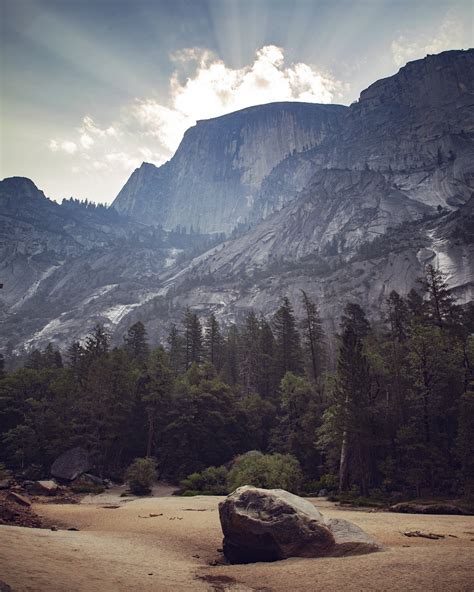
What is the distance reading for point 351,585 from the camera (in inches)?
341

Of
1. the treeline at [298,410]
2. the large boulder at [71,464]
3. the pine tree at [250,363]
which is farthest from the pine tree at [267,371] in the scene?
the large boulder at [71,464]

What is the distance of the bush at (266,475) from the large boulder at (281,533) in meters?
14.2

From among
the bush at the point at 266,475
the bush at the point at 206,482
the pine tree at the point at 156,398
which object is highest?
the pine tree at the point at 156,398

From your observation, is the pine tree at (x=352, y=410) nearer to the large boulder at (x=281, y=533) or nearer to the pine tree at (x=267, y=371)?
the large boulder at (x=281, y=533)

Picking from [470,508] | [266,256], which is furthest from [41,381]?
[266,256]

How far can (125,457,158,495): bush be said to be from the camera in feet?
108

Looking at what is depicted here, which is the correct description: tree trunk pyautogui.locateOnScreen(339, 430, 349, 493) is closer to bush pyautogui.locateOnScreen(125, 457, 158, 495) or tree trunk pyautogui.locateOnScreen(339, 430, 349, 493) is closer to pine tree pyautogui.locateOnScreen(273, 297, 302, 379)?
bush pyautogui.locateOnScreen(125, 457, 158, 495)

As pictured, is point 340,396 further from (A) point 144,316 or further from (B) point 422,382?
(A) point 144,316

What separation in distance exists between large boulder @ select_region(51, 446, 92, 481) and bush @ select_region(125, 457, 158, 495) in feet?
21.7

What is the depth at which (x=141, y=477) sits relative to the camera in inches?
1298

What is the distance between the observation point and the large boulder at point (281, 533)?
1178cm

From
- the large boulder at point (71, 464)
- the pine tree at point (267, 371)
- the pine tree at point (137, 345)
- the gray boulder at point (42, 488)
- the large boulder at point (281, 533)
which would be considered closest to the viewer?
the large boulder at point (281, 533)

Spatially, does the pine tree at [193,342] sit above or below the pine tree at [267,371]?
above

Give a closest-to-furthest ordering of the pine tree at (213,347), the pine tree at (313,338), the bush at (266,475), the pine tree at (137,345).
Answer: the bush at (266,475)
the pine tree at (313,338)
the pine tree at (137,345)
the pine tree at (213,347)
